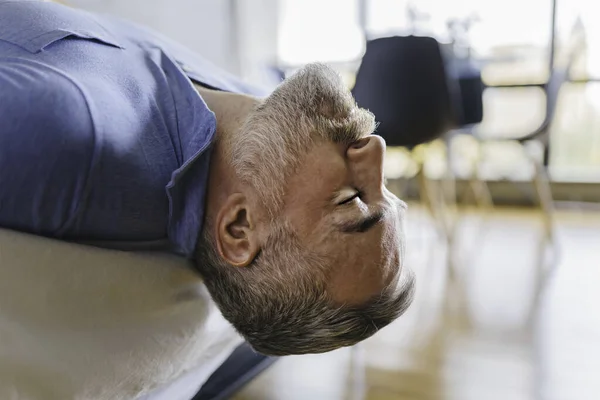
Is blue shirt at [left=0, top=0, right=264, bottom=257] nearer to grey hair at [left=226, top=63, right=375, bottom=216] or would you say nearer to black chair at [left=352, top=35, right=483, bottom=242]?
grey hair at [left=226, top=63, right=375, bottom=216]

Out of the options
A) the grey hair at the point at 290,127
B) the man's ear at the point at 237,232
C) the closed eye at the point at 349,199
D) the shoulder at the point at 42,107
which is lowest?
the man's ear at the point at 237,232

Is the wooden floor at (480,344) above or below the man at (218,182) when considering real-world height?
below

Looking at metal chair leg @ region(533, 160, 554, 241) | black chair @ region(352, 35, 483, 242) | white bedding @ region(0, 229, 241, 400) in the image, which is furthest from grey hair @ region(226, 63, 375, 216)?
metal chair leg @ region(533, 160, 554, 241)

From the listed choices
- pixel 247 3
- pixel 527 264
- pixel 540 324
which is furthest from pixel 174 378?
pixel 247 3

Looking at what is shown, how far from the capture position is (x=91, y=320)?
0.74 meters

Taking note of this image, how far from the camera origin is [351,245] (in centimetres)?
78

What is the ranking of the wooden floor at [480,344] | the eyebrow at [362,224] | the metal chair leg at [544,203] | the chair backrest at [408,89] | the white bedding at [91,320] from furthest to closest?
the metal chair leg at [544,203] → the chair backrest at [408,89] → the wooden floor at [480,344] → the eyebrow at [362,224] → the white bedding at [91,320]

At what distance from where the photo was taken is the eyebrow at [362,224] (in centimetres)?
78

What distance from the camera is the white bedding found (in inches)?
26.8

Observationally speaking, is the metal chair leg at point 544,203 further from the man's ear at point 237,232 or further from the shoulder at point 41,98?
the shoulder at point 41,98

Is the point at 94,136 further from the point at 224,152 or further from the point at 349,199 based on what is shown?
the point at 349,199

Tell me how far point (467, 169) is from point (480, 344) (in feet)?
7.78

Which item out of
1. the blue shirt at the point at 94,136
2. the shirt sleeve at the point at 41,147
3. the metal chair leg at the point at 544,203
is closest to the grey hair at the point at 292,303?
the blue shirt at the point at 94,136

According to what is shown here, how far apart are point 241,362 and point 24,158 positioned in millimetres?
830
